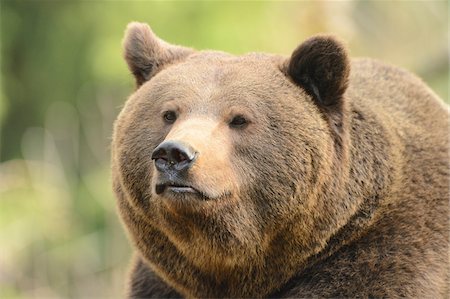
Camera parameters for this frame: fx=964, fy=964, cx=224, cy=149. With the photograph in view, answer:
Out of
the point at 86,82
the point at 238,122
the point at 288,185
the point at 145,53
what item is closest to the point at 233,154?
the point at 238,122

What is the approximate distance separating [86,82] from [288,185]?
1815 cm

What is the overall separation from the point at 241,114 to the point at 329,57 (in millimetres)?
741

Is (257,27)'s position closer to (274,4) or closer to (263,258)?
(274,4)

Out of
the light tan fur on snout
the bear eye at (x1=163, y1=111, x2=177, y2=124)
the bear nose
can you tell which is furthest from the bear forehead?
the bear nose

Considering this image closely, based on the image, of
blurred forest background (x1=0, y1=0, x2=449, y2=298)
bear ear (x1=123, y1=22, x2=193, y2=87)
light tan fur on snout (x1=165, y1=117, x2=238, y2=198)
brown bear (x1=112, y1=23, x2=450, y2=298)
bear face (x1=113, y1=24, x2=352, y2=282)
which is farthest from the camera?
blurred forest background (x1=0, y1=0, x2=449, y2=298)

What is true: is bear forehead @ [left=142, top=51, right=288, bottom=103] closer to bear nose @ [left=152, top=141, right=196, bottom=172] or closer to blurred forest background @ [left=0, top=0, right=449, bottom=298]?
bear nose @ [left=152, top=141, right=196, bottom=172]

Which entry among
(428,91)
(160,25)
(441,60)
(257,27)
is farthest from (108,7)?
(428,91)

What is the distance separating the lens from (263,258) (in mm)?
6469

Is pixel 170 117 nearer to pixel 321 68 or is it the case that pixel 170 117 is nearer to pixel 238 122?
pixel 238 122

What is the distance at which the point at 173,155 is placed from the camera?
562 cm

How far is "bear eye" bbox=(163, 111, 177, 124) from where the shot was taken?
6.35m

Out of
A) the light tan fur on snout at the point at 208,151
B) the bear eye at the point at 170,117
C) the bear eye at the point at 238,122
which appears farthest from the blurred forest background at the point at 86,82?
the light tan fur on snout at the point at 208,151

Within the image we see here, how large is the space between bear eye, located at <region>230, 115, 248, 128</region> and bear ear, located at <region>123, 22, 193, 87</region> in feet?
3.33

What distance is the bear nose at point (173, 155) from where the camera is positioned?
558 centimetres
